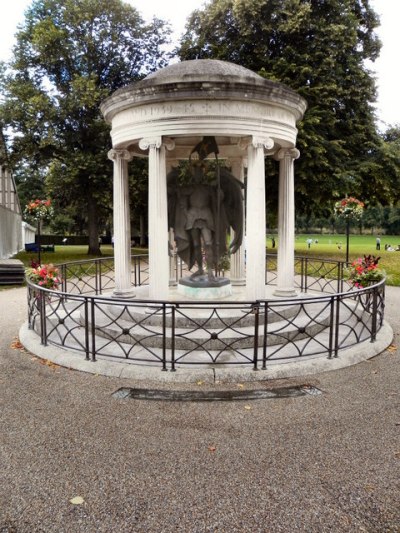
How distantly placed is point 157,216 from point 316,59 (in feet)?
56.1

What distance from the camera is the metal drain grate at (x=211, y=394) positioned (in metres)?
5.71

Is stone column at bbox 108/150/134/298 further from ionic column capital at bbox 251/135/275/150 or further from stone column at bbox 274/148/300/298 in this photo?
stone column at bbox 274/148/300/298

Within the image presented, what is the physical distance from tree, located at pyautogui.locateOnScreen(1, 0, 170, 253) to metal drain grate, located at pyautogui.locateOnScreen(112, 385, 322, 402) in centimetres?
2063

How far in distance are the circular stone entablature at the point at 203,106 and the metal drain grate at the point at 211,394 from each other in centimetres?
477

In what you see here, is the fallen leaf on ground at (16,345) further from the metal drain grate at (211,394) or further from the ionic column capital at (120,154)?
the ionic column capital at (120,154)

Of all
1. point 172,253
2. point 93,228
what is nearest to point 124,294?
point 172,253

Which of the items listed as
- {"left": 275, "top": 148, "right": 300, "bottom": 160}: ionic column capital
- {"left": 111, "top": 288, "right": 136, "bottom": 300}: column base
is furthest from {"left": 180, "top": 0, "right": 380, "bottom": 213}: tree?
{"left": 111, "top": 288, "right": 136, "bottom": 300}: column base

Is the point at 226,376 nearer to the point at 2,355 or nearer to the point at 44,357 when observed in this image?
the point at 44,357

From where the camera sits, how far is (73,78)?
86.0ft

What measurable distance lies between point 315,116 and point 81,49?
15.3 meters

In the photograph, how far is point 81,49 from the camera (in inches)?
1038

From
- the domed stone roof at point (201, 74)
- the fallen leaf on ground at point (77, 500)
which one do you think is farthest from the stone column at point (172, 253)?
the fallen leaf on ground at point (77, 500)

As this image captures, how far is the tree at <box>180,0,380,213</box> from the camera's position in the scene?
2072 cm

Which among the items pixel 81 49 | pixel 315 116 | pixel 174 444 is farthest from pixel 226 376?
pixel 81 49
